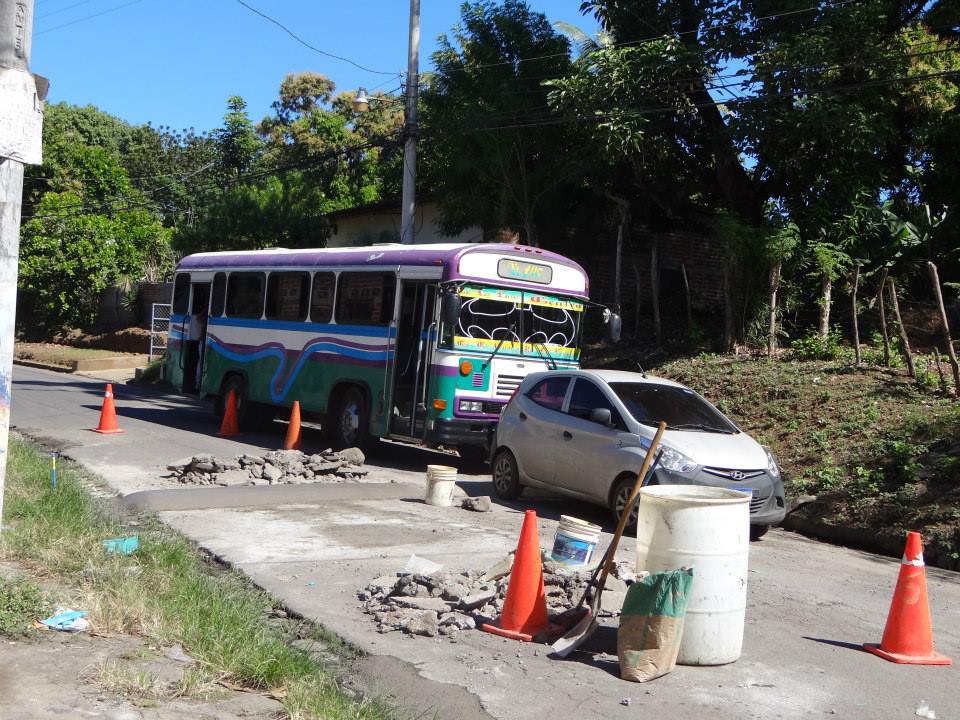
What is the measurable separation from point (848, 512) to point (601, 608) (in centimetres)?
608

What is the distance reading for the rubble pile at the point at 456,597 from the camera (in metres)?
6.93

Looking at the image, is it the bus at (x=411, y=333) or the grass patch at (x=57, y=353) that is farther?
the grass patch at (x=57, y=353)

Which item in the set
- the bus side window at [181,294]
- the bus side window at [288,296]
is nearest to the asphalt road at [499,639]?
the bus side window at [288,296]

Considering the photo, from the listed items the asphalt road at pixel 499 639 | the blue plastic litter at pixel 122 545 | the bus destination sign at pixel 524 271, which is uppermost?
the bus destination sign at pixel 524 271

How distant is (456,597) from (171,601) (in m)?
1.88

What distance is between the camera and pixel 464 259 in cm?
1455

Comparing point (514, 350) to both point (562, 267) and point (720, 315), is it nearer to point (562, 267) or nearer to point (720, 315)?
point (562, 267)

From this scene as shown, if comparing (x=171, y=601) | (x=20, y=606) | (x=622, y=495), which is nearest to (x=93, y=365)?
(x=622, y=495)

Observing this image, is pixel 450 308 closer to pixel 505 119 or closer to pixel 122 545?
pixel 122 545

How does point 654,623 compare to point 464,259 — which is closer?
point 654,623

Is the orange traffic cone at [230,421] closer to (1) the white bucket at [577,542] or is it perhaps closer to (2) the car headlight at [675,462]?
(2) the car headlight at [675,462]

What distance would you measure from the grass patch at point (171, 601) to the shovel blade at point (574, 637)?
1.37 meters

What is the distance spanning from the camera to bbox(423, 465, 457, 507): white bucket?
1195 cm

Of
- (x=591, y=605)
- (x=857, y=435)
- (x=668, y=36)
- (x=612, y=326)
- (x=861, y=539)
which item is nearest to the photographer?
(x=591, y=605)
